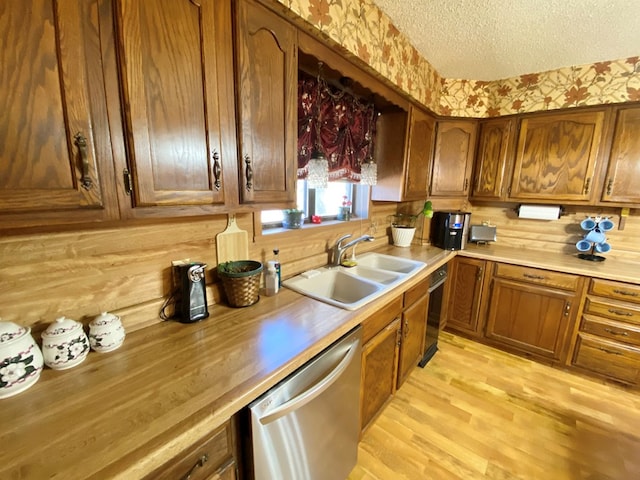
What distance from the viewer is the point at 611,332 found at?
1954mm

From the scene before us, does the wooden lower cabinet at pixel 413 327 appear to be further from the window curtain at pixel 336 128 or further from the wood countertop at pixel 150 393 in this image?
the window curtain at pixel 336 128

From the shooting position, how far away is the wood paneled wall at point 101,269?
78 cm

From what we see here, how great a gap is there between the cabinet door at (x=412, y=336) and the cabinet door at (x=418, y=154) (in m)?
0.88

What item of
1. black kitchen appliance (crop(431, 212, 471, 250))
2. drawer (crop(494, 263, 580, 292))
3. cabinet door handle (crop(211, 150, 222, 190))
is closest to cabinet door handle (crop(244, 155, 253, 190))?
cabinet door handle (crop(211, 150, 222, 190))

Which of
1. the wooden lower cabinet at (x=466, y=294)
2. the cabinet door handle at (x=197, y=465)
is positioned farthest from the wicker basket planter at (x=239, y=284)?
the wooden lower cabinet at (x=466, y=294)

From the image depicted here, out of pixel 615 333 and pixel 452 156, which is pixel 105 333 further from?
pixel 615 333

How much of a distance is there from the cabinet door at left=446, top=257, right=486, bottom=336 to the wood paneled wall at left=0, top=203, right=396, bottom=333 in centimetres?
206

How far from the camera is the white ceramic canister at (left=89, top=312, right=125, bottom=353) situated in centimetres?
85

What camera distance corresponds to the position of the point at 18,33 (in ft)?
1.80

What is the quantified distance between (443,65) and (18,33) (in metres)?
2.51

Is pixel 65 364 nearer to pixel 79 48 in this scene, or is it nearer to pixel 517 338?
pixel 79 48

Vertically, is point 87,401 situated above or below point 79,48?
below

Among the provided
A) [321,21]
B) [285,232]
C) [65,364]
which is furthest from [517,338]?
[65,364]

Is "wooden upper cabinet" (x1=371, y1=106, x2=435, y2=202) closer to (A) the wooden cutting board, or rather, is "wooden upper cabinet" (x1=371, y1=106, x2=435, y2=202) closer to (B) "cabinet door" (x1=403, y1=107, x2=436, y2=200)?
(B) "cabinet door" (x1=403, y1=107, x2=436, y2=200)
